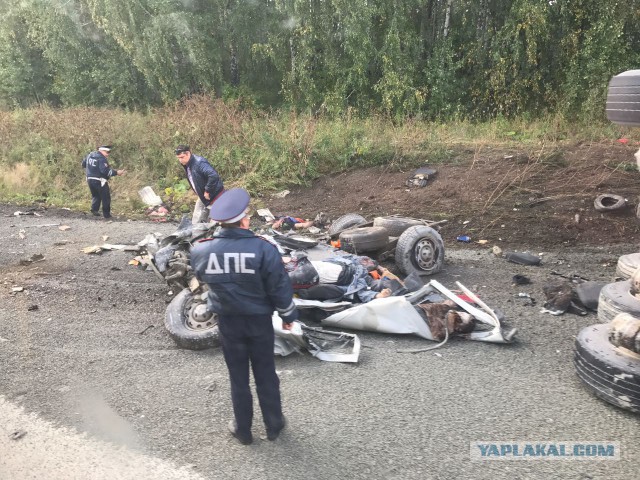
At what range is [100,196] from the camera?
10.7m

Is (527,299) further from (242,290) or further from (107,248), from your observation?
(107,248)

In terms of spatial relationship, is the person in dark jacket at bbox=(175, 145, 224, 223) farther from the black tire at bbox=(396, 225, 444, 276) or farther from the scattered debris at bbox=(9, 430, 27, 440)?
the scattered debris at bbox=(9, 430, 27, 440)

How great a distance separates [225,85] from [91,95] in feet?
19.8

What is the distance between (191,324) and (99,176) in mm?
6836

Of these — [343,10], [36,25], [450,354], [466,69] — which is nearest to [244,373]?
[450,354]

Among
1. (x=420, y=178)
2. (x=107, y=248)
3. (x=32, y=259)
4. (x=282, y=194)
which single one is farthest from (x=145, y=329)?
(x=420, y=178)

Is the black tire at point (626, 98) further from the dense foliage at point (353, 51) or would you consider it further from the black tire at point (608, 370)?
the dense foliage at point (353, 51)

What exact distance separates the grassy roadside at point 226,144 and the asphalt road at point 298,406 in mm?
6841

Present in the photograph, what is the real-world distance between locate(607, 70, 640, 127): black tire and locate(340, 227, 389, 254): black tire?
300cm

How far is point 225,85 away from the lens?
1858 centimetres

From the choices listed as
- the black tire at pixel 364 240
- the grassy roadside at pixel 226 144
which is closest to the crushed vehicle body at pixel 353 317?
the black tire at pixel 364 240

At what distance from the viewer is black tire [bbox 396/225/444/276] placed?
21.7 ft

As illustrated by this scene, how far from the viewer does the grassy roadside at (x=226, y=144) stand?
1200 centimetres

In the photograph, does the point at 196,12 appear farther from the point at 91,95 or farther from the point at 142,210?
the point at 142,210
